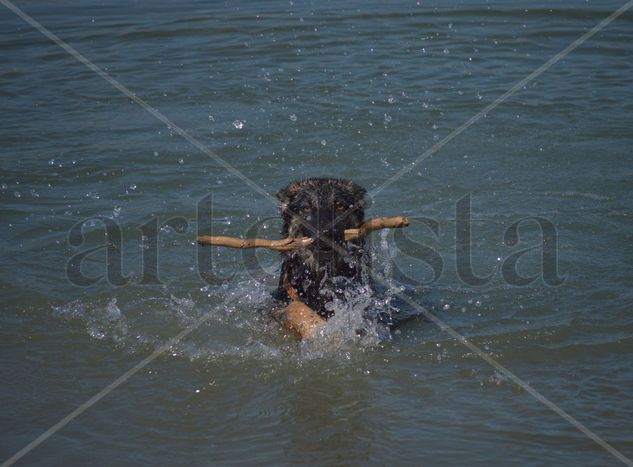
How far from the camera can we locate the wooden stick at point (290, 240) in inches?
229

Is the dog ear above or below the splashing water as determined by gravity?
above

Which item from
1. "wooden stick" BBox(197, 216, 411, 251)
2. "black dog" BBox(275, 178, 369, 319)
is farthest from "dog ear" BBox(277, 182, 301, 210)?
"wooden stick" BBox(197, 216, 411, 251)

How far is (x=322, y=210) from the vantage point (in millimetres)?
6090

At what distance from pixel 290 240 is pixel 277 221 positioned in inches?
109

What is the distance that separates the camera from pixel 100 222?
8609mm

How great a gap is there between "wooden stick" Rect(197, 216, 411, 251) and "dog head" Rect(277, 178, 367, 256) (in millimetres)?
85

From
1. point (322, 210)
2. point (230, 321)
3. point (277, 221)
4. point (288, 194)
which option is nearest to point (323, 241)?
point (322, 210)

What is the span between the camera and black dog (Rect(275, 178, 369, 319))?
6.04 m

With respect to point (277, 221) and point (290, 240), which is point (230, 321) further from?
point (277, 221)

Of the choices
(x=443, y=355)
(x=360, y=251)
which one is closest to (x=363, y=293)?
(x=360, y=251)

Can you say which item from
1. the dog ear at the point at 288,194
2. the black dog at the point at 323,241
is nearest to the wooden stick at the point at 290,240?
the black dog at the point at 323,241

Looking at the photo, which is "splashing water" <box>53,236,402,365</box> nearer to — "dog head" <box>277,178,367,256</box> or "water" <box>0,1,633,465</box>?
"water" <box>0,1,633,465</box>

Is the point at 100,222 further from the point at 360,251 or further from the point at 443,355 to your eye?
the point at 443,355

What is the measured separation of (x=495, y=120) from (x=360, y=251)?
488 centimetres
